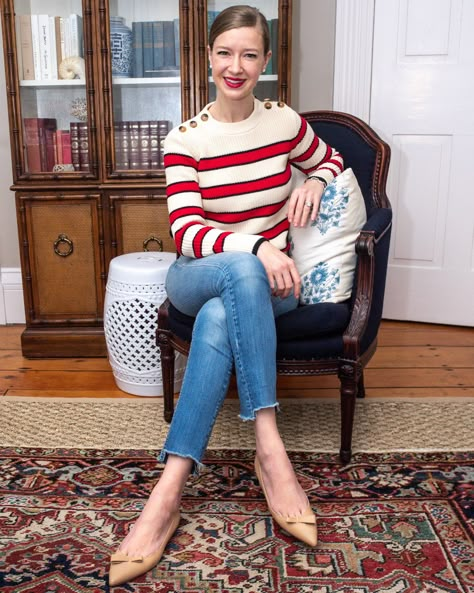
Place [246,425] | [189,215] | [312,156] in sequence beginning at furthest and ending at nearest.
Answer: [246,425] < [312,156] < [189,215]

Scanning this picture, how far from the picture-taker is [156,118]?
262 cm

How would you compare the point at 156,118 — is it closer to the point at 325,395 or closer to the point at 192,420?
the point at 325,395

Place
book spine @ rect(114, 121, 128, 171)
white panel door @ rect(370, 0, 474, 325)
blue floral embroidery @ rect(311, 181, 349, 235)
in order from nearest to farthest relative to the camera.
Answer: blue floral embroidery @ rect(311, 181, 349, 235)
book spine @ rect(114, 121, 128, 171)
white panel door @ rect(370, 0, 474, 325)

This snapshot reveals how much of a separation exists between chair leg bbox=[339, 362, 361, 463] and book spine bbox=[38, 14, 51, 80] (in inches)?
63.9

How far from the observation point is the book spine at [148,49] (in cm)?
253

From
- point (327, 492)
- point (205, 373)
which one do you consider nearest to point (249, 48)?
point (205, 373)

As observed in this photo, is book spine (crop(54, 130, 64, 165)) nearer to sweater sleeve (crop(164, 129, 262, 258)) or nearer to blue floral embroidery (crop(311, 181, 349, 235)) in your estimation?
sweater sleeve (crop(164, 129, 262, 258))

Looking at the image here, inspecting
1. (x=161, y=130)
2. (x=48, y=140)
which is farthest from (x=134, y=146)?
(x=48, y=140)

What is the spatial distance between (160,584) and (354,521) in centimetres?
48

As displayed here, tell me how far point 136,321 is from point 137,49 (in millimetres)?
1057

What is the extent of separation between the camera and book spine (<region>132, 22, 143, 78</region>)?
253 cm

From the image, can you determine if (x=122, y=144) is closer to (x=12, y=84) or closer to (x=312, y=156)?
(x=12, y=84)

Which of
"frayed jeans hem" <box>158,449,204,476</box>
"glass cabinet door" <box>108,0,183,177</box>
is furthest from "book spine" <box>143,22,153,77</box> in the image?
"frayed jeans hem" <box>158,449,204,476</box>

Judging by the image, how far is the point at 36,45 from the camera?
2.54 meters
